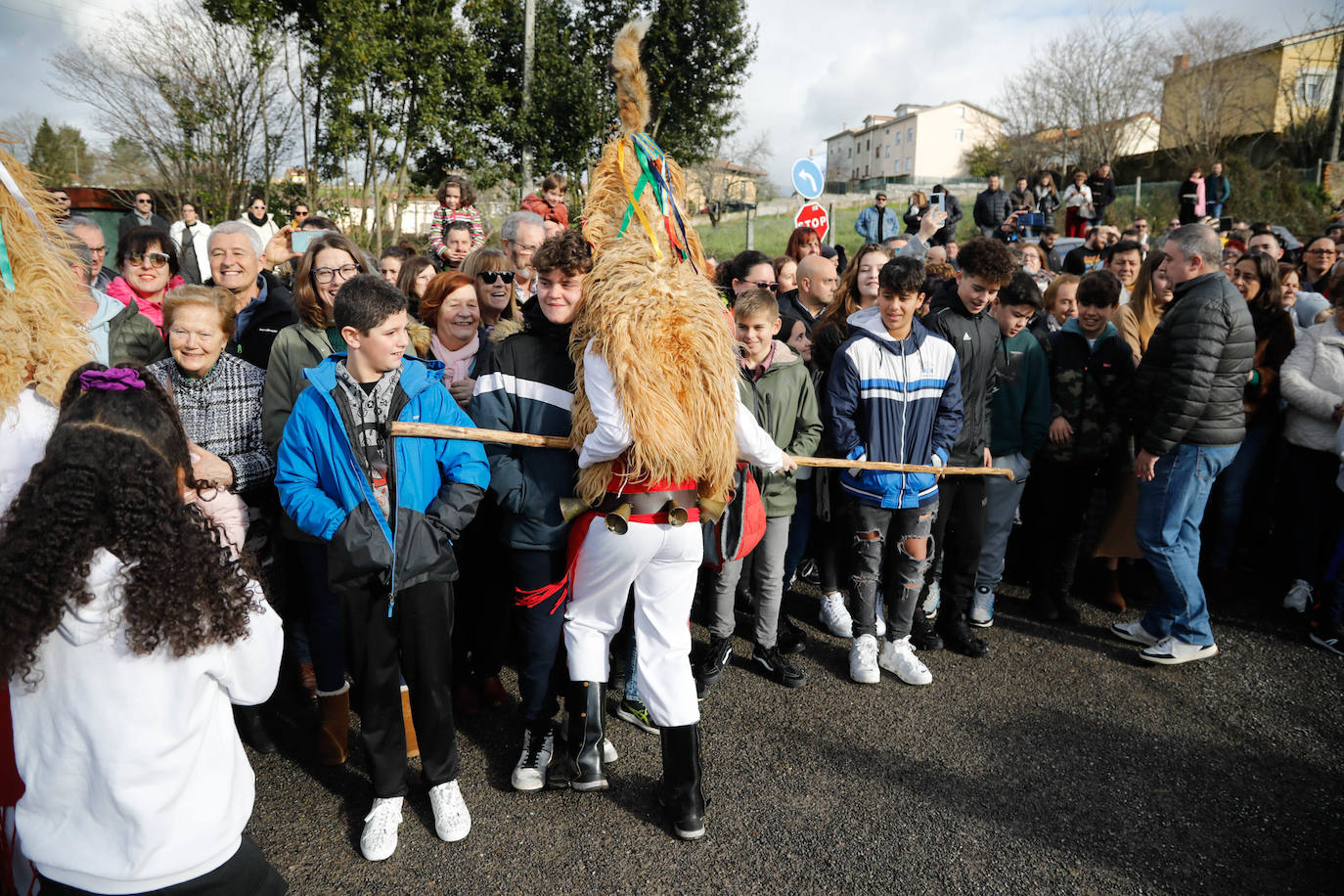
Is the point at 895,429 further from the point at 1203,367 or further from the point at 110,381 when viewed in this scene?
the point at 110,381

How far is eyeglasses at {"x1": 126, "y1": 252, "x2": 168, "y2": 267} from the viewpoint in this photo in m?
4.41

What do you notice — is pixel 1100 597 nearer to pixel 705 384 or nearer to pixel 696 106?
pixel 705 384

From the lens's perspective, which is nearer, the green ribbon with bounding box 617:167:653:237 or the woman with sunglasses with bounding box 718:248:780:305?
the green ribbon with bounding box 617:167:653:237

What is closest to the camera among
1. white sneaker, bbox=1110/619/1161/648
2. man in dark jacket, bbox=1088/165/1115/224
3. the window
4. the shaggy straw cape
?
the shaggy straw cape

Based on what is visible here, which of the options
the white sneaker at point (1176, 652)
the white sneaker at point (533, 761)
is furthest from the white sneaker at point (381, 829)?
the white sneaker at point (1176, 652)

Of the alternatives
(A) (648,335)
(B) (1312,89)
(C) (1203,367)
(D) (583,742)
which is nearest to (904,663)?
(D) (583,742)

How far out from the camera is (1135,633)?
4691mm

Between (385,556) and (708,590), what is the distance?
1.96 m

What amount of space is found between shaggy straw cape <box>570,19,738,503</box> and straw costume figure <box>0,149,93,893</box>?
5.65ft

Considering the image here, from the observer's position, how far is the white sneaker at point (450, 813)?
301 centimetres

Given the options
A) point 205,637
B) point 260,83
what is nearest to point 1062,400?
point 205,637

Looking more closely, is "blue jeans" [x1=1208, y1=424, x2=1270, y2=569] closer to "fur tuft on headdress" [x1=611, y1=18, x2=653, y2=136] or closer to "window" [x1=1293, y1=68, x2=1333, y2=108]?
"fur tuft on headdress" [x1=611, y1=18, x2=653, y2=136]

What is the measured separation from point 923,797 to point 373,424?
2.63 meters

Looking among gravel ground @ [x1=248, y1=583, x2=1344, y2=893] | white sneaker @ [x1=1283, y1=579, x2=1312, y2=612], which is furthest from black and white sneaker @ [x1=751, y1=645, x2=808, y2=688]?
white sneaker @ [x1=1283, y1=579, x2=1312, y2=612]
